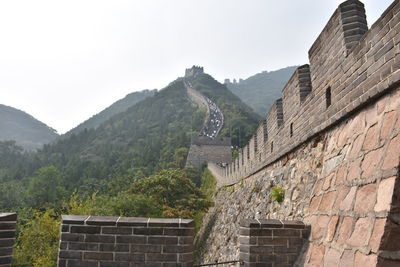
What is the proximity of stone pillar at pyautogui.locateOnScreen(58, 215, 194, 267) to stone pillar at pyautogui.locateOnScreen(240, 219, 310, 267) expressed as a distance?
2.13ft

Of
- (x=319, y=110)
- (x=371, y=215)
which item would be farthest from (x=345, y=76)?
(x=371, y=215)

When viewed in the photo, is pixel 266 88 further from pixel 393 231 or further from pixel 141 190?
pixel 393 231

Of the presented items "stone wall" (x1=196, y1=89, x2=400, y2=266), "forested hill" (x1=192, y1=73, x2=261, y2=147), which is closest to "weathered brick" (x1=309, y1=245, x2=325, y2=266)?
"stone wall" (x1=196, y1=89, x2=400, y2=266)

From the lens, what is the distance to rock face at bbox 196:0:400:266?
2242mm

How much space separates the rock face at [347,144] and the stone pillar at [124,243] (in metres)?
1.12

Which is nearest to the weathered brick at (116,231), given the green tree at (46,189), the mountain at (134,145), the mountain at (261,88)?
the mountain at (134,145)

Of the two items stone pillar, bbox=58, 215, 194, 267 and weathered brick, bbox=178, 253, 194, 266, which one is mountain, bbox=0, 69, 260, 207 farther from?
weathered brick, bbox=178, 253, 194, 266

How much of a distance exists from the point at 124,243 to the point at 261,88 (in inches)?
6320

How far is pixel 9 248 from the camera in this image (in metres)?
3.20

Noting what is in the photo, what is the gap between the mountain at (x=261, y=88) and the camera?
429 feet

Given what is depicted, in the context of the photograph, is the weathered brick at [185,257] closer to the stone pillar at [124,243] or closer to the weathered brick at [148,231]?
the stone pillar at [124,243]

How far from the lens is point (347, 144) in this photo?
123 inches

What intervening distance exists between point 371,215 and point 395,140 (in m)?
0.57

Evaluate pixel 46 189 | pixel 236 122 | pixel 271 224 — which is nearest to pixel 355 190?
pixel 271 224
